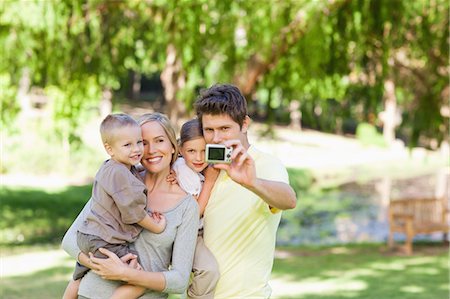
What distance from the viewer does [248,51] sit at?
9602 mm

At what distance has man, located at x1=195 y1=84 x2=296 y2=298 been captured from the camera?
2.78 m

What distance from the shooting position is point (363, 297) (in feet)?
26.4

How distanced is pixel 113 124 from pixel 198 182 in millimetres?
345

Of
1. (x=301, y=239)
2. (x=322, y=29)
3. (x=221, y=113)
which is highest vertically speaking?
(x=322, y=29)

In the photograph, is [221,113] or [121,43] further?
[121,43]

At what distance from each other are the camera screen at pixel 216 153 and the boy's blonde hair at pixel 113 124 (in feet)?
0.97

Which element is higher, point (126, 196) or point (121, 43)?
point (121, 43)

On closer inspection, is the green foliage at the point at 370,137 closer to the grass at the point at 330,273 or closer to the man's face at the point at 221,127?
the grass at the point at 330,273

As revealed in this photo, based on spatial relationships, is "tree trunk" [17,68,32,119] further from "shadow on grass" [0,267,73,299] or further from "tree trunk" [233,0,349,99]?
"tree trunk" [233,0,349,99]

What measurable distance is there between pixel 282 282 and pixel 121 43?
409 cm

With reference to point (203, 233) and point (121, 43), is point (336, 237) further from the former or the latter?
point (203, 233)

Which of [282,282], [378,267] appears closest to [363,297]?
[282,282]

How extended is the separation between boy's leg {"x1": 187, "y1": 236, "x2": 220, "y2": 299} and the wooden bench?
858cm

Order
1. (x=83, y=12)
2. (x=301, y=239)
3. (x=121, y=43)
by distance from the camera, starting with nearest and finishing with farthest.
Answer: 1. (x=83, y=12)
2. (x=121, y=43)
3. (x=301, y=239)
